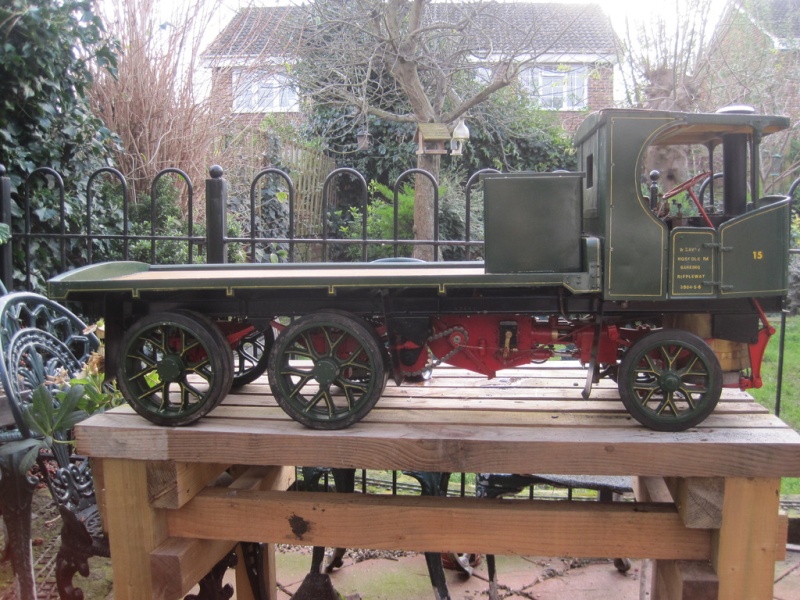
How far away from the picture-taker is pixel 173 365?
2.24 m

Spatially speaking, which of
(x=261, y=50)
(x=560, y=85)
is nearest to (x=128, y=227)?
(x=261, y=50)

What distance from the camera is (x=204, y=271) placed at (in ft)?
8.11

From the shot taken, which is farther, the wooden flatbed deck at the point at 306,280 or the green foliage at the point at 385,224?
the green foliage at the point at 385,224

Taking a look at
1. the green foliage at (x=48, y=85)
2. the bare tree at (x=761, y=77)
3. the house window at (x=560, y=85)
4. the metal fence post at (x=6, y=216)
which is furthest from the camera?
the house window at (x=560, y=85)

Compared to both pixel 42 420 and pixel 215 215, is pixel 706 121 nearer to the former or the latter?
pixel 42 420

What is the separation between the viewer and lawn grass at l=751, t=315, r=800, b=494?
5.75 meters

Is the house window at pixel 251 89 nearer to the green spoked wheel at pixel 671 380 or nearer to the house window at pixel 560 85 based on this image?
the house window at pixel 560 85

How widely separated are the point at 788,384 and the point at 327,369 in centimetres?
613

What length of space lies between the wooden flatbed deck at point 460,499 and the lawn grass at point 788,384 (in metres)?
3.11

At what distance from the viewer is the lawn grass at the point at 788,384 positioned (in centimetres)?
575

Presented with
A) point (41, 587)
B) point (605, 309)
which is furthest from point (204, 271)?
point (41, 587)

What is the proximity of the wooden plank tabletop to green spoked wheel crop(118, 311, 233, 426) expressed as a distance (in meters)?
0.07

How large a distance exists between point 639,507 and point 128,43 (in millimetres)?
6659

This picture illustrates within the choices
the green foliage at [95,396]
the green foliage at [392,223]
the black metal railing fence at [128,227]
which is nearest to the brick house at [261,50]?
the black metal railing fence at [128,227]
